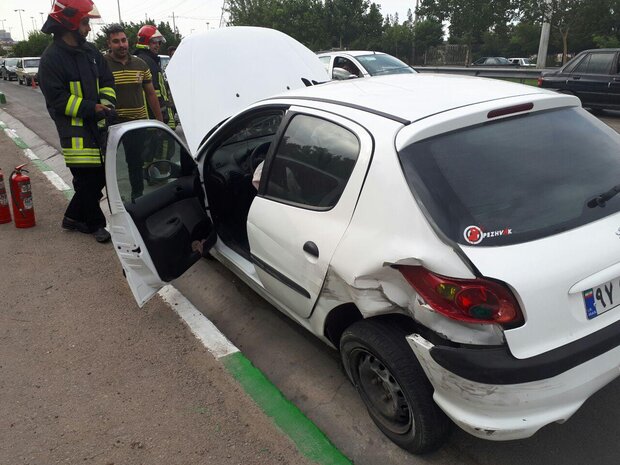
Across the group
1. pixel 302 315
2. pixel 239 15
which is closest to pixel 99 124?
pixel 302 315

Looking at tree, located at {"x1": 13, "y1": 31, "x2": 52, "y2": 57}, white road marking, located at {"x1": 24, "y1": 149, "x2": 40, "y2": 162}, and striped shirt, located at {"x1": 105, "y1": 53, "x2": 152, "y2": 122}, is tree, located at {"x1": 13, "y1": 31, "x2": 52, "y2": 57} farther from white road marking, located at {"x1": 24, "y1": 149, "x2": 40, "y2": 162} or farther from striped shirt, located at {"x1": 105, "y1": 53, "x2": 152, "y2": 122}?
striped shirt, located at {"x1": 105, "y1": 53, "x2": 152, "y2": 122}

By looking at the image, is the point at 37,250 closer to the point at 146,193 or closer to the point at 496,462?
the point at 146,193

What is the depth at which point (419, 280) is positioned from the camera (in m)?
1.89

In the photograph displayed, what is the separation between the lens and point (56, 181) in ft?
22.4

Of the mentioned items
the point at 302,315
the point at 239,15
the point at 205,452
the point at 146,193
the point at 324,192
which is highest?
the point at 239,15

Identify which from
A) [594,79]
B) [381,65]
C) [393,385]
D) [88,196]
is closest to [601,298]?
[393,385]

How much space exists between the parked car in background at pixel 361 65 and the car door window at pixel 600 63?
13.6 ft

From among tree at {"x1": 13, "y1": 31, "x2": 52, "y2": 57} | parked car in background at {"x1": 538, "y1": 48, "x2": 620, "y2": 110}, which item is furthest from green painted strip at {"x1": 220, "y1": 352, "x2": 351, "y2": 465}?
tree at {"x1": 13, "y1": 31, "x2": 52, "y2": 57}

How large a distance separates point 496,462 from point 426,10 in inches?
2307

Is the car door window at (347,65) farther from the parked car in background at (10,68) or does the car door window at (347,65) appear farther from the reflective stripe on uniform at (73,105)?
the parked car in background at (10,68)

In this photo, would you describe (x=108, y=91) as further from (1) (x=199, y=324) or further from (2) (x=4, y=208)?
(1) (x=199, y=324)

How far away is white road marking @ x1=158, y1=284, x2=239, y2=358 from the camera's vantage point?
3.05 m

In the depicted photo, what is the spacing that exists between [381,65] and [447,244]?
9455 millimetres

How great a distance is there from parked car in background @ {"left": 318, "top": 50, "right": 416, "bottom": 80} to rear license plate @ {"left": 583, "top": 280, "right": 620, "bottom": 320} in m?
8.85
